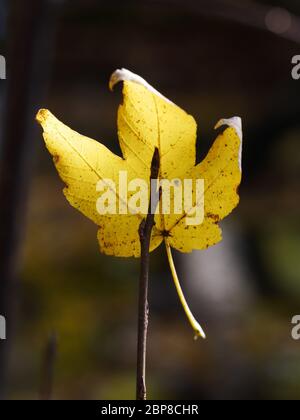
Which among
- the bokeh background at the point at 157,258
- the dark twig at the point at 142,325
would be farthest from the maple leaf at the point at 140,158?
the bokeh background at the point at 157,258

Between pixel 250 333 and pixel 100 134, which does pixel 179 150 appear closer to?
pixel 250 333

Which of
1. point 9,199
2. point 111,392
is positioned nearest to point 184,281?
point 111,392

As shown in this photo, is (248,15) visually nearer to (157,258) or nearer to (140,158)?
(140,158)

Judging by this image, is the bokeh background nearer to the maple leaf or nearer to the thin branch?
the thin branch

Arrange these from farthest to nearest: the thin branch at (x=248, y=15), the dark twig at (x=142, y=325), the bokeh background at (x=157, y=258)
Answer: the bokeh background at (x=157, y=258) < the thin branch at (x=248, y=15) < the dark twig at (x=142, y=325)

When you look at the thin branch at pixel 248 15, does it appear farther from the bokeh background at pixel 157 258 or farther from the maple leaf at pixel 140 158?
the maple leaf at pixel 140 158

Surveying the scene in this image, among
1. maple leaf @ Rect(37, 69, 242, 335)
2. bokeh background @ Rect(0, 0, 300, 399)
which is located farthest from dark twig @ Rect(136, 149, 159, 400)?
bokeh background @ Rect(0, 0, 300, 399)
